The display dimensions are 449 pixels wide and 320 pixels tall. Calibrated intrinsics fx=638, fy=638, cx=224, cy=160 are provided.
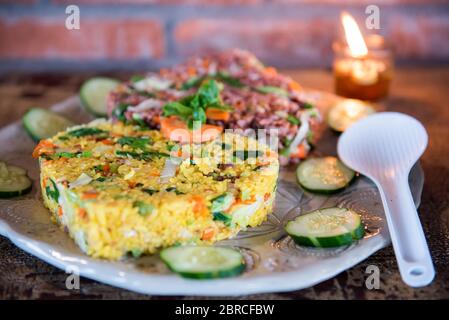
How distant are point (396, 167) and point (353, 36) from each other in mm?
1056

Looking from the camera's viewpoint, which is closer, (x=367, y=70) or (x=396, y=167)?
(x=396, y=167)

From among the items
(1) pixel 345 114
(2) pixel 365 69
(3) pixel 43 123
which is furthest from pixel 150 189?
(2) pixel 365 69

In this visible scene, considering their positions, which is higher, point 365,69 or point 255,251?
point 365,69

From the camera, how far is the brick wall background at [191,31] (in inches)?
152

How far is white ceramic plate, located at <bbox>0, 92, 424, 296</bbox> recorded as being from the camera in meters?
1.69

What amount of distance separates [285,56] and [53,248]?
253cm

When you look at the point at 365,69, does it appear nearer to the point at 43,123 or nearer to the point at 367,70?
the point at 367,70

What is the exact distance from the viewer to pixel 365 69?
3.25 metres

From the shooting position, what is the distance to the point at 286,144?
8.16ft

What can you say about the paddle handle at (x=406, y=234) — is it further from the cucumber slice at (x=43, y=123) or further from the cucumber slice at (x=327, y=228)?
the cucumber slice at (x=43, y=123)

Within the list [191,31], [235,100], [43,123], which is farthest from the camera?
[191,31]
